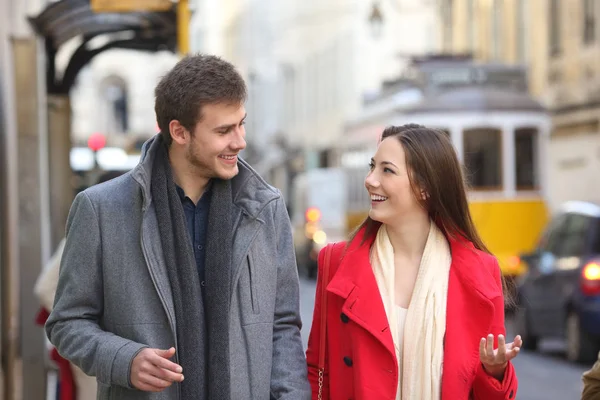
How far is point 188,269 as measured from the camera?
438cm

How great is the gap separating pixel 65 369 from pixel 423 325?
304 cm

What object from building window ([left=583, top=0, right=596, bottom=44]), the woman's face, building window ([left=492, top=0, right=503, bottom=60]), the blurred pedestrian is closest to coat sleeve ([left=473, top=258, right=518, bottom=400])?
the woman's face

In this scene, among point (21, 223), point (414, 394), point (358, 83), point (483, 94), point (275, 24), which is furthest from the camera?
point (275, 24)

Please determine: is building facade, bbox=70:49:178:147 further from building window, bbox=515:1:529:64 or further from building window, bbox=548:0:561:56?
building window, bbox=548:0:561:56

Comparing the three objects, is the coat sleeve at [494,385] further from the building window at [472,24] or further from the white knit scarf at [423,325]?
the building window at [472,24]

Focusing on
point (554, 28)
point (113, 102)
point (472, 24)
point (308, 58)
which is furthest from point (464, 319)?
point (113, 102)

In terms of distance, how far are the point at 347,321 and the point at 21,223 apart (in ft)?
17.4

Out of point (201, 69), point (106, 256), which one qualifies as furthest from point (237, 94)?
point (106, 256)

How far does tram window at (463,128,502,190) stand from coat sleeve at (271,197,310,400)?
1915 centimetres

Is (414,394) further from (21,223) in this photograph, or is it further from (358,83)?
(358,83)

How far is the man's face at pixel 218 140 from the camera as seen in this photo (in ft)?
14.6

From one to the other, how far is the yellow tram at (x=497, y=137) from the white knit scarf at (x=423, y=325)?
18.7 meters

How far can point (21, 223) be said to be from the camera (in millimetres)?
9672

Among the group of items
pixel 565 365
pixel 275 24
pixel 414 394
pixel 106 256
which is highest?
pixel 275 24
